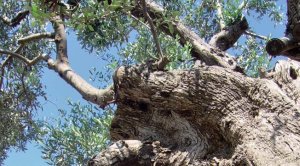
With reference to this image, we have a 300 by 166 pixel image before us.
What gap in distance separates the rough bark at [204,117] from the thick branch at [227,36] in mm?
1741

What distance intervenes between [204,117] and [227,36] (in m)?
2.44

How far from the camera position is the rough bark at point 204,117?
3791 mm

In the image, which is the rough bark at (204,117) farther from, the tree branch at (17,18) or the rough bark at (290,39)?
the tree branch at (17,18)

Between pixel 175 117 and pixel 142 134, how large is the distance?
36 cm

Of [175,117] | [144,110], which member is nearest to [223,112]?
[175,117]

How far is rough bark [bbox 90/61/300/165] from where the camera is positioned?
3.79 m

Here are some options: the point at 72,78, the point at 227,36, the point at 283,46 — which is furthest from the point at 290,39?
the point at 72,78

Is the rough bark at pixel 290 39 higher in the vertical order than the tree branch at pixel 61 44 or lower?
lower

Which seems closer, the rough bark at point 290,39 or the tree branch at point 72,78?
the rough bark at point 290,39

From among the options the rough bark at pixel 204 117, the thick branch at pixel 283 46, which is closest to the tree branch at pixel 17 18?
the rough bark at pixel 204 117

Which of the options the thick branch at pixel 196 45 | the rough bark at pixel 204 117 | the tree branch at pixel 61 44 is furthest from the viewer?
the tree branch at pixel 61 44

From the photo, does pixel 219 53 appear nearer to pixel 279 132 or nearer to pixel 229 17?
pixel 229 17

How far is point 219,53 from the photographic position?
5.66 m

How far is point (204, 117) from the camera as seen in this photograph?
423 cm
